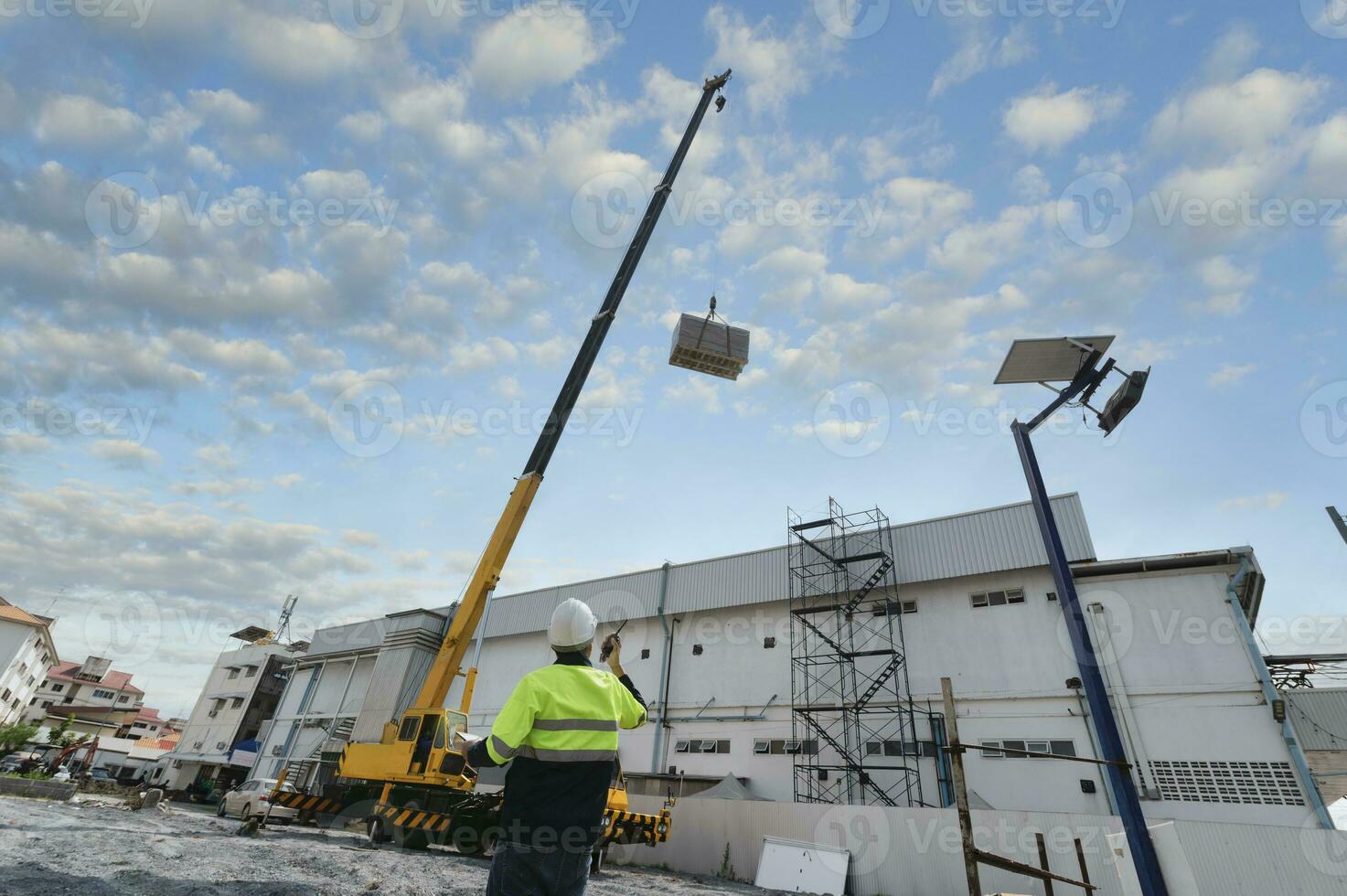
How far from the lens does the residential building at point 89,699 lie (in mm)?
62469

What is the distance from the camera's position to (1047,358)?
1252 centimetres

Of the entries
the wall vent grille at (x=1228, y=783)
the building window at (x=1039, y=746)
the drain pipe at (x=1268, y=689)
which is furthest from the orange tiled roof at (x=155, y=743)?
the drain pipe at (x=1268, y=689)

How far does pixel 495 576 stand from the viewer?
13602mm

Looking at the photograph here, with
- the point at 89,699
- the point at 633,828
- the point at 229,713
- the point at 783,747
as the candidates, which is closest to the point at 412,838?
the point at 633,828

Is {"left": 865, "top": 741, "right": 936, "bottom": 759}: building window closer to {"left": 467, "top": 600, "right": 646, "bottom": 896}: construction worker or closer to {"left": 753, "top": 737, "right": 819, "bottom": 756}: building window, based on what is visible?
{"left": 753, "top": 737, "right": 819, "bottom": 756}: building window

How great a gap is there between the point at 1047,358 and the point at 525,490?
11250 millimetres

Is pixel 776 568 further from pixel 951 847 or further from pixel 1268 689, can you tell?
pixel 1268 689

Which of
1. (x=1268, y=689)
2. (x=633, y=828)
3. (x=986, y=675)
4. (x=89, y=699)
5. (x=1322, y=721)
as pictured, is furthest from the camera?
(x=89, y=699)

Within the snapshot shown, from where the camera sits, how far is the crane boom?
13047 mm

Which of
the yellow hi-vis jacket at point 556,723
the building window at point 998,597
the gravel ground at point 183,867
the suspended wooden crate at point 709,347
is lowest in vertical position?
the gravel ground at point 183,867

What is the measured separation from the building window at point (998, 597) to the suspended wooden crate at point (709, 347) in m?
10.7

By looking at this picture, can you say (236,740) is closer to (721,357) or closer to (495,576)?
(495,576)

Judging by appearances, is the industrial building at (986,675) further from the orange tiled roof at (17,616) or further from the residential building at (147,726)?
the residential building at (147,726)

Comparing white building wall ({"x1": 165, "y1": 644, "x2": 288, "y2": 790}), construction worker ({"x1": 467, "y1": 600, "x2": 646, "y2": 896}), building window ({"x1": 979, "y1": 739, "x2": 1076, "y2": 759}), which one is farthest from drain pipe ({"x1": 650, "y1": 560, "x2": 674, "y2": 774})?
white building wall ({"x1": 165, "y1": 644, "x2": 288, "y2": 790})
